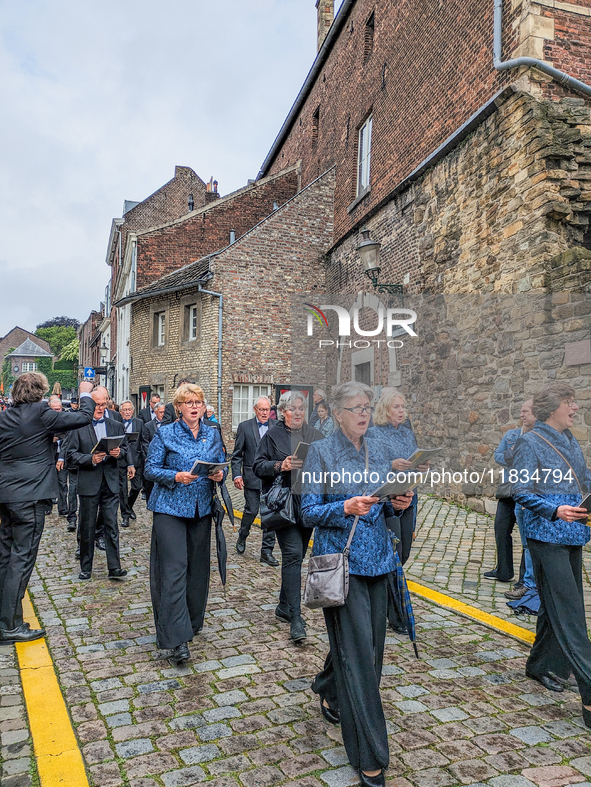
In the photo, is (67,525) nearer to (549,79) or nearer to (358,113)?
(549,79)

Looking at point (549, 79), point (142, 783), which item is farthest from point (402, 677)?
point (549, 79)

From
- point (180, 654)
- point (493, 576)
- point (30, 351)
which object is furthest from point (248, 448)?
point (30, 351)

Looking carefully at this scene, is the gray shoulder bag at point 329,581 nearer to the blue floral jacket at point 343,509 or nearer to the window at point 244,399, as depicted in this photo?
the blue floral jacket at point 343,509

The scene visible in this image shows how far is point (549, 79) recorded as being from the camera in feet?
27.8

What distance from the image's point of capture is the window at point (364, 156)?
15.6 m

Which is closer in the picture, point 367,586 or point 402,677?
point 367,586

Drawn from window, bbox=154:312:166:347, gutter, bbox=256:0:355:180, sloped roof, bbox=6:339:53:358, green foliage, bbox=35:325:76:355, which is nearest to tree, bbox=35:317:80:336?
green foliage, bbox=35:325:76:355

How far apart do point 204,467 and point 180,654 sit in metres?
1.26

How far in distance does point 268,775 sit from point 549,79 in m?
9.27

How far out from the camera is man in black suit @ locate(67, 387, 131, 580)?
20.0 feet

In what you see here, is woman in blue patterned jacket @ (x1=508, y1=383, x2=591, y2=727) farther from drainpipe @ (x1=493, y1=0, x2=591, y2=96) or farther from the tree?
the tree

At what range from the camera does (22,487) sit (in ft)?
14.8

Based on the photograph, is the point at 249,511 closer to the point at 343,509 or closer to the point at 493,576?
the point at 493,576

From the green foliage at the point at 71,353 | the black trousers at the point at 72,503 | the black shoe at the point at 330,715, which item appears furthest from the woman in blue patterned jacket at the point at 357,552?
the green foliage at the point at 71,353
